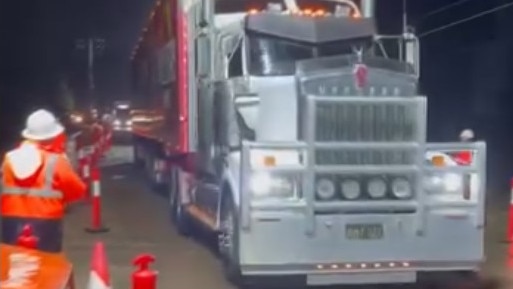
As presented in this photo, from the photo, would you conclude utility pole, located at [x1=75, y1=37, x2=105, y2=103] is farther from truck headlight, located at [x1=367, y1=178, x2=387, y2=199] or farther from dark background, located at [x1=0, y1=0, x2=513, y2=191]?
truck headlight, located at [x1=367, y1=178, x2=387, y2=199]

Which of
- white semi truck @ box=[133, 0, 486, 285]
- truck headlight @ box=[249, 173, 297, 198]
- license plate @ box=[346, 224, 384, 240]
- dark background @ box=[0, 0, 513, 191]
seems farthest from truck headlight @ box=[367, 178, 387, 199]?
dark background @ box=[0, 0, 513, 191]

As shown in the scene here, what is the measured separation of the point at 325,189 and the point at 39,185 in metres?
3.70

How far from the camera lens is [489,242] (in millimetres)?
15625

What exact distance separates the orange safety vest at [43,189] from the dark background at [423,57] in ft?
56.0

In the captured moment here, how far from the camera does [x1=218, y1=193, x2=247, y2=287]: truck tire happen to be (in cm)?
1149

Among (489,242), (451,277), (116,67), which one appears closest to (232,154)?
(451,277)

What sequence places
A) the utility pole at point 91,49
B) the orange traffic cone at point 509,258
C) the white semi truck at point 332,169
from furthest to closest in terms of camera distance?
the utility pole at point 91,49
the orange traffic cone at point 509,258
the white semi truck at point 332,169

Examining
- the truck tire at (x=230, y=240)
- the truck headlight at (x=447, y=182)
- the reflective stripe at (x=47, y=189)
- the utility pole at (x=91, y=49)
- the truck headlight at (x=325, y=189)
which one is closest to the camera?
the reflective stripe at (x=47, y=189)

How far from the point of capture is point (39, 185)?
8.43 m

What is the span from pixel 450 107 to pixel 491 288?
31.9 metres

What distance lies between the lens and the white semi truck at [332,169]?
1121cm

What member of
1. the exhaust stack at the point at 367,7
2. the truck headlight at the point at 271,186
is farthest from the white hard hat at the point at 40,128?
the exhaust stack at the point at 367,7

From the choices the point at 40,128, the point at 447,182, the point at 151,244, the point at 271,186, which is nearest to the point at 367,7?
the point at 447,182

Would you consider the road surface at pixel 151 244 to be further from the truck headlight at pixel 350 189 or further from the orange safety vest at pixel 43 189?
the orange safety vest at pixel 43 189
